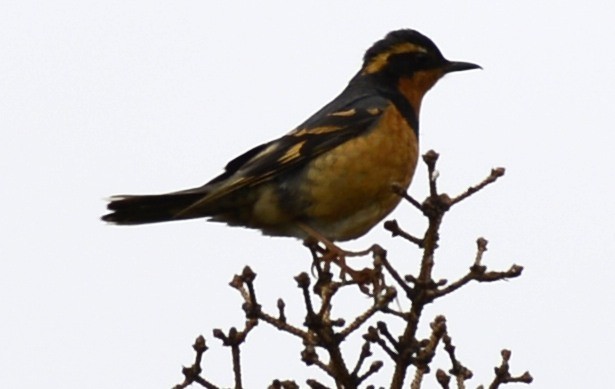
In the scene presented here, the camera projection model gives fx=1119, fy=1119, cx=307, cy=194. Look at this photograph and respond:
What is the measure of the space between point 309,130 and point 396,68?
52.0 inches

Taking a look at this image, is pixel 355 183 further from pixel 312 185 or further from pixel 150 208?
pixel 150 208

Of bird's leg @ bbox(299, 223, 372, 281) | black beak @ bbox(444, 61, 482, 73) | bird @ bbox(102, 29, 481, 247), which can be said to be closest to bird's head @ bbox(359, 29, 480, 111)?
black beak @ bbox(444, 61, 482, 73)

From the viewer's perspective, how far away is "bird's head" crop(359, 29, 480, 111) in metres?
9.45

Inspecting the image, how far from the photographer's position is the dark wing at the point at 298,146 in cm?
819

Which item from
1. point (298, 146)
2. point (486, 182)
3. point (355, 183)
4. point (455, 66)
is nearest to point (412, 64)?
point (455, 66)

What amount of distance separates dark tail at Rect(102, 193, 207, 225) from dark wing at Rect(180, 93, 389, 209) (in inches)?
8.1

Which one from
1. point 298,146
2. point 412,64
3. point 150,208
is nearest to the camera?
point 150,208

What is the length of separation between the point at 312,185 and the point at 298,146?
0.36 metres

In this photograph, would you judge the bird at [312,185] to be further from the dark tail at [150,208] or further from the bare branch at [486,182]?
the bare branch at [486,182]

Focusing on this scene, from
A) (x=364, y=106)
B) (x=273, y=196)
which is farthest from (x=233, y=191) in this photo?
(x=364, y=106)

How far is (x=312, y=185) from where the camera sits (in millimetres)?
8211

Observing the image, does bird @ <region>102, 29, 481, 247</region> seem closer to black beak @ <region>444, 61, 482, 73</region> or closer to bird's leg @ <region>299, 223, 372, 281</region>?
bird's leg @ <region>299, 223, 372, 281</region>

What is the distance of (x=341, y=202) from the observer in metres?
8.11

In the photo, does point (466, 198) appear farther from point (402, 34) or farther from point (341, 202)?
point (402, 34)
